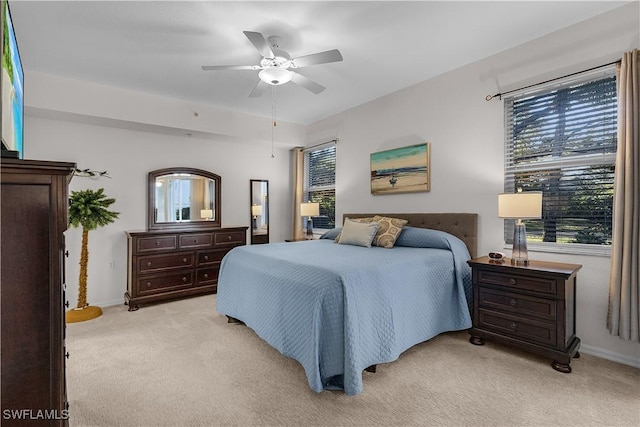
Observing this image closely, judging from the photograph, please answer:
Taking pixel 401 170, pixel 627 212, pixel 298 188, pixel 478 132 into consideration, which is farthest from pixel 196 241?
pixel 627 212

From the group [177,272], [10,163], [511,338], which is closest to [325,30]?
[10,163]

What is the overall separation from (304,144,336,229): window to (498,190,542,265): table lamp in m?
2.84

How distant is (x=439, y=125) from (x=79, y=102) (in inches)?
163

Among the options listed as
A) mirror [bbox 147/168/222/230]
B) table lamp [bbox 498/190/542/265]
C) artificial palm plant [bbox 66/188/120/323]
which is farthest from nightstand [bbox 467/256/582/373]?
artificial palm plant [bbox 66/188/120/323]

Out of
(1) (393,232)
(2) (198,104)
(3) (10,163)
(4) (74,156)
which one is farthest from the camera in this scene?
(2) (198,104)

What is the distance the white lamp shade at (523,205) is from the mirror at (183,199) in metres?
3.90

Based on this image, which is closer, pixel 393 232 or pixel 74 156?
pixel 393 232

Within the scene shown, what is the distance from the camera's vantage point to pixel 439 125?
3.58 metres

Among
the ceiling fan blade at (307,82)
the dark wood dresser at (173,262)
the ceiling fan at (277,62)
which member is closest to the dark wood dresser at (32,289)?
the ceiling fan at (277,62)

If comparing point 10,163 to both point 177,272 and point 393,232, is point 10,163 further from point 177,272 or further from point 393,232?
point 177,272

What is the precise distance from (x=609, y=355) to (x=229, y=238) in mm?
4281

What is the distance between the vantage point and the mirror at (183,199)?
14.3 feet

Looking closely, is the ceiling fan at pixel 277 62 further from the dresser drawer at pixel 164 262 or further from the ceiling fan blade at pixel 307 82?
the dresser drawer at pixel 164 262

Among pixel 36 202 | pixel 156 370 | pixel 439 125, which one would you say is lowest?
pixel 156 370
